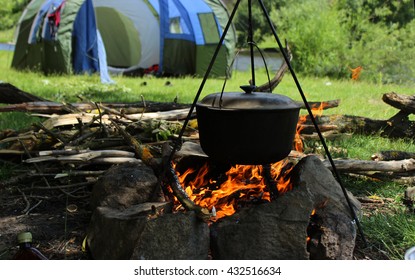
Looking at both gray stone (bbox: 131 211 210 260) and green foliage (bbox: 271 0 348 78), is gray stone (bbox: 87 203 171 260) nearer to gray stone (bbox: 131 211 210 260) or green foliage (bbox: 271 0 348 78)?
gray stone (bbox: 131 211 210 260)

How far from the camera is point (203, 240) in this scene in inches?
115

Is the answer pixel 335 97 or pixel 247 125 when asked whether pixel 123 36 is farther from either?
pixel 247 125

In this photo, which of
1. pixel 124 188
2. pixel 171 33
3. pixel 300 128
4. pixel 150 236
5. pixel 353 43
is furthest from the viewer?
pixel 353 43

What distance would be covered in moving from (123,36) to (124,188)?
10.8 metres

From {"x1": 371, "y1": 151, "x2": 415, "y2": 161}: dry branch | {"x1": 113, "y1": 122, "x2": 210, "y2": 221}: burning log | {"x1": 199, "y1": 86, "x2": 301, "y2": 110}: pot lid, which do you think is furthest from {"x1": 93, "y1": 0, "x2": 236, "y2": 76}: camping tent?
{"x1": 199, "y1": 86, "x2": 301, "y2": 110}: pot lid

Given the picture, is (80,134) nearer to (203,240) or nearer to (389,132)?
(203,240)

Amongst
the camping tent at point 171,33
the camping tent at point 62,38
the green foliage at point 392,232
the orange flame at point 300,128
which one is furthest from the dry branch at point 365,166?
the camping tent at point 62,38

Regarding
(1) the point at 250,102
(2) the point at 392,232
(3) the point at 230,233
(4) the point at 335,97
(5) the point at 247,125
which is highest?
(1) the point at 250,102

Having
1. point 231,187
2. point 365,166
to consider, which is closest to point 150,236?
point 231,187

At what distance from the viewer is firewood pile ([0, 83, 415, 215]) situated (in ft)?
13.5

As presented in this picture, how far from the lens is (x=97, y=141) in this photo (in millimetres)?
4535

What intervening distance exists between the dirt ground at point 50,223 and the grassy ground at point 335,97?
6.4 inches
